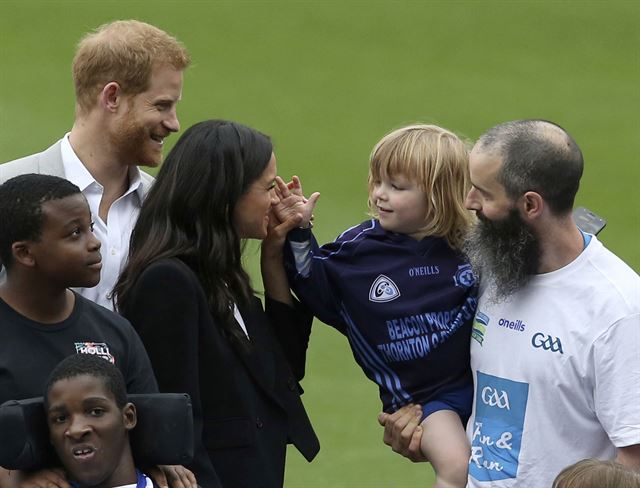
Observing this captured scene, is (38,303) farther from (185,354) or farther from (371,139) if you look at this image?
(371,139)

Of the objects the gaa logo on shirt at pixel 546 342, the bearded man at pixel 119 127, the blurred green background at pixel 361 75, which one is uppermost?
the blurred green background at pixel 361 75

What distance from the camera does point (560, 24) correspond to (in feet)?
39.8

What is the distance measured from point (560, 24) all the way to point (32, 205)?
352 inches

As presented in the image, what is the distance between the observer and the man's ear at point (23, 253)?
3.77m

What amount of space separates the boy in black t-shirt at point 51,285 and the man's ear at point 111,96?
88 cm

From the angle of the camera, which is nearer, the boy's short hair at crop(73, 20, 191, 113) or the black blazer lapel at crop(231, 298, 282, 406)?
the black blazer lapel at crop(231, 298, 282, 406)

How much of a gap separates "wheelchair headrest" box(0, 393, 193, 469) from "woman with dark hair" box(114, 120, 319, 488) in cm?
33

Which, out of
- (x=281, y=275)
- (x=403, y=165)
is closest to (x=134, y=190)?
(x=281, y=275)

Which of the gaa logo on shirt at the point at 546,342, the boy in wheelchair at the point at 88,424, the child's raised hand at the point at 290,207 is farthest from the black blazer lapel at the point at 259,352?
the gaa logo on shirt at the point at 546,342

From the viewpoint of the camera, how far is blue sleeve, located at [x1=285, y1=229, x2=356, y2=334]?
4430 mm

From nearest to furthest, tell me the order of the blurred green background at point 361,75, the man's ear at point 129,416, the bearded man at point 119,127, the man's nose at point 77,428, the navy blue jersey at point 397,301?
the man's nose at point 77,428 < the man's ear at point 129,416 < the navy blue jersey at point 397,301 < the bearded man at point 119,127 < the blurred green background at point 361,75

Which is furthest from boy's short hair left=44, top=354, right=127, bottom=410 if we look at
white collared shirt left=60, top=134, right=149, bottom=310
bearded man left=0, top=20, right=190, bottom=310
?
bearded man left=0, top=20, right=190, bottom=310

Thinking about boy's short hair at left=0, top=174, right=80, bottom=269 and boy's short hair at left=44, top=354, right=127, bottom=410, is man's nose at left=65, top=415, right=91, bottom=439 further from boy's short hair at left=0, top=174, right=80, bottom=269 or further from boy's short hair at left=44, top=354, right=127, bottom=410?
boy's short hair at left=0, top=174, right=80, bottom=269

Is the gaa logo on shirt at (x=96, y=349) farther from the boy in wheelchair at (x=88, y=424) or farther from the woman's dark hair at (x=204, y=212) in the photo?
the woman's dark hair at (x=204, y=212)
